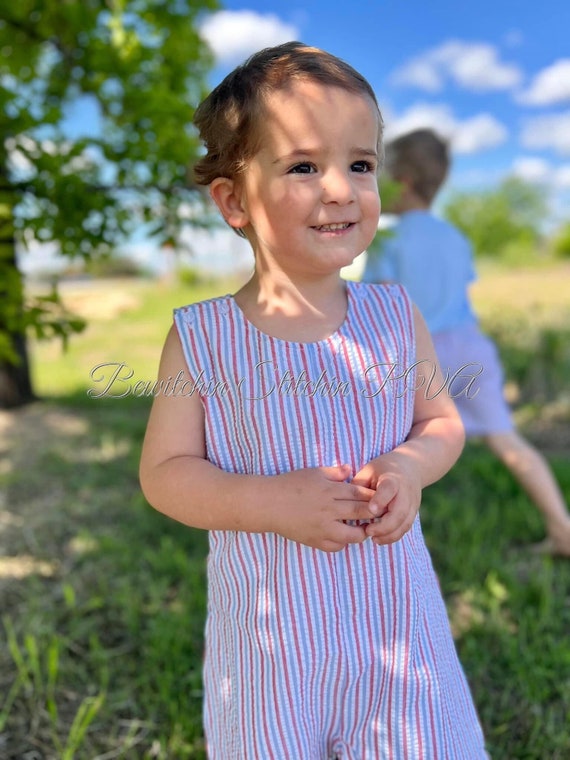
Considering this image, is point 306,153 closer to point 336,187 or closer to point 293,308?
point 336,187

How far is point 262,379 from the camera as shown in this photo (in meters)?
1.24

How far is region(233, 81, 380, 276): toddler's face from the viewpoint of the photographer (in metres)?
1.16

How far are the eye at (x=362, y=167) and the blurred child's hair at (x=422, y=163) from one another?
6.91ft

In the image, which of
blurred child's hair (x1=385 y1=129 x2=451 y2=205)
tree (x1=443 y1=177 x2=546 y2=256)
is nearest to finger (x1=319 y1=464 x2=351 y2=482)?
blurred child's hair (x1=385 y1=129 x2=451 y2=205)

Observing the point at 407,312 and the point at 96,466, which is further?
the point at 96,466

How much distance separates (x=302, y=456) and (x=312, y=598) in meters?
0.23

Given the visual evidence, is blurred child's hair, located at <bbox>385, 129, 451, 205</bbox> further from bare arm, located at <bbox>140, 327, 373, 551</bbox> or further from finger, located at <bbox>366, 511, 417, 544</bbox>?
finger, located at <bbox>366, 511, 417, 544</bbox>

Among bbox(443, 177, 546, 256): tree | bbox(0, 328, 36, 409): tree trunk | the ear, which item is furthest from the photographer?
bbox(443, 177, 546, 256): tree

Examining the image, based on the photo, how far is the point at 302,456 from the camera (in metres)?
1.22

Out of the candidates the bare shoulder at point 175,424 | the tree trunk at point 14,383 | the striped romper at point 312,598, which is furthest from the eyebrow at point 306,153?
the tree trunk at point 14,383

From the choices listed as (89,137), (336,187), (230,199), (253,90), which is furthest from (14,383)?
(336,187)

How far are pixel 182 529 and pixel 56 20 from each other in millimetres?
2489

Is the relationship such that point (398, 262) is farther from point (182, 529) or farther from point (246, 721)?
point (246, 721)

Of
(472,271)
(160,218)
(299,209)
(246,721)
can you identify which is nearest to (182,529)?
(160,218)
